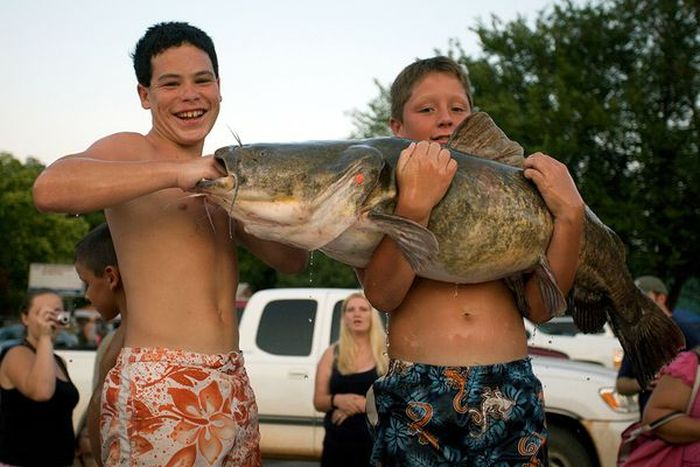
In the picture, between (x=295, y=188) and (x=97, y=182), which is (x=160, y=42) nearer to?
(x=97, y=182)

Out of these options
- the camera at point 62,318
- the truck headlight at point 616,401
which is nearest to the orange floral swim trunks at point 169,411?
the camera at point 62,318

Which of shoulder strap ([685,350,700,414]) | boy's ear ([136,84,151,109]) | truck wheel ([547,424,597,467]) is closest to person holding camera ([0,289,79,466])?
boy's ear ([136,84,151,109])

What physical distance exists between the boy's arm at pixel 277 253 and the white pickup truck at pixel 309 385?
5.54 metres

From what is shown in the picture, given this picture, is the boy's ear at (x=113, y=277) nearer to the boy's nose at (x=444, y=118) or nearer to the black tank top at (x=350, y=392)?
the boy's nose at (x=444, y=118)

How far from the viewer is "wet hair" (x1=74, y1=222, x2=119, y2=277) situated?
4078 millimetres

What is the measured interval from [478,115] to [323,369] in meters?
4.93

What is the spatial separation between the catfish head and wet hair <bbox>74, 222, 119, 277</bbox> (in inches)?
60.4

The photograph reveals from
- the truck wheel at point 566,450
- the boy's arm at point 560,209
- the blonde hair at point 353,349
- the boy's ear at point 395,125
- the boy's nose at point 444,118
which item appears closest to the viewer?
the boy's arm at point 560,209

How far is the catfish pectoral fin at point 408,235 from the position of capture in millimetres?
2729

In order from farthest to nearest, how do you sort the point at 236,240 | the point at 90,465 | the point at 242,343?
the point at 242,343 → the point at 90,465 → the point at 236,240

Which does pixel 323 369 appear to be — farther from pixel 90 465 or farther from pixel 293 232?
pixel 293 232

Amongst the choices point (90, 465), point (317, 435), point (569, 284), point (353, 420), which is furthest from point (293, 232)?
point (317, 435)

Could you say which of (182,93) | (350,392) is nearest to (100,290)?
(182,93)

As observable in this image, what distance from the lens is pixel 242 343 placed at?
9.97 metres
